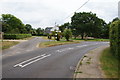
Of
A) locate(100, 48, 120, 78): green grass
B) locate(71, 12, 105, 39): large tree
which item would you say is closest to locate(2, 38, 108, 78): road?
locate(100, 48, 120, 78): green grass

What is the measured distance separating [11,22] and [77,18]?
39.4 m

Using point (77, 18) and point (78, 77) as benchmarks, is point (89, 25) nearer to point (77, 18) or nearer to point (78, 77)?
point (77, 18)

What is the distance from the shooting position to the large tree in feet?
182

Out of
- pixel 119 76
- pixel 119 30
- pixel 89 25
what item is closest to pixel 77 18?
pixel 89 25

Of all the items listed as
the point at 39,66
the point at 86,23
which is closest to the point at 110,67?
the point at 39,66

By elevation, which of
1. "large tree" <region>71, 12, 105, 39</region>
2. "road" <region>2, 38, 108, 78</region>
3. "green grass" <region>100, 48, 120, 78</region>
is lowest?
"road" <region>2, 38, 108, 78</region>

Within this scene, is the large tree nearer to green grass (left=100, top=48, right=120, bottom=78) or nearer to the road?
the road

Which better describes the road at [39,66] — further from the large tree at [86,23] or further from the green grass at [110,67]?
the large tree at [86,23]

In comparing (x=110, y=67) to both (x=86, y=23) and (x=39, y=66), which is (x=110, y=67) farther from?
(x=86, y=23)

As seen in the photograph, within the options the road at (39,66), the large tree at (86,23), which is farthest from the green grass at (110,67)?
the large tree at (86,23)

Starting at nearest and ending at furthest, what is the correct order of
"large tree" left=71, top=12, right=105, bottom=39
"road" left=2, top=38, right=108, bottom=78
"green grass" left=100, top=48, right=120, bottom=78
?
"green grass" left=100, top=48, right=120, bottom=78
"road" left=2, top=38, right=108, bottom=78
"large tree" left=71, top=12, right=105, bottom=39

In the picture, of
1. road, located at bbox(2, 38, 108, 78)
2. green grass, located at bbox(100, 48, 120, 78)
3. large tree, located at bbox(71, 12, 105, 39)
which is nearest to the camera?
green grass, located at bbox(100, 48, 120, 78)

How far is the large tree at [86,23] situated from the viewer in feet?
182

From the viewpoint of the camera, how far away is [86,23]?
55.8 m
